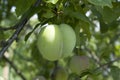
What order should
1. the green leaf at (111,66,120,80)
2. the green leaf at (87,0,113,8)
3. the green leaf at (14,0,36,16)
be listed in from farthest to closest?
the green leaf at (111,66,120,80)
the green leaf at (14,0,36,16)
the green leaf at (87,0,113,8)

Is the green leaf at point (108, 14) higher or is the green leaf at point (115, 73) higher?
the green leaf at point (108, 14)

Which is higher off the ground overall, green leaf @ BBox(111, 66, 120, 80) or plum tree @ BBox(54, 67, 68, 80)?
green leaf @ BBox(111, 66, 120, 80)

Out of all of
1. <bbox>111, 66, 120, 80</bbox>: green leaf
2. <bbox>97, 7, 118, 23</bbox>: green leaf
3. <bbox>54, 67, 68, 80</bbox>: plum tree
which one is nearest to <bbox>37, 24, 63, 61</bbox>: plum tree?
<bbox>97, 7, 118, 23</bbox>: green leaf

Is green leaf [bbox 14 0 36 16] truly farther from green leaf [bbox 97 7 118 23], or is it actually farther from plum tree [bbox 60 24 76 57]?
green leaf [bbox 97 7 118 23]

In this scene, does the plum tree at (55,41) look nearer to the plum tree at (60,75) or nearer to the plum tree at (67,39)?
the plum tree at (67,39)

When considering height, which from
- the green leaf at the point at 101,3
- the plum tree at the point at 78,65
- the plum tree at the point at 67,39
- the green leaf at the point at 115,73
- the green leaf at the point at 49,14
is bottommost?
the green leaf at the point at 115,73

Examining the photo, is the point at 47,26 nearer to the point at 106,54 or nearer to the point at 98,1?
the point at 98,1

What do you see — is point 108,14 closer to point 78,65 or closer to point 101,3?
point 78,65

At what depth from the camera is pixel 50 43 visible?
174 cm

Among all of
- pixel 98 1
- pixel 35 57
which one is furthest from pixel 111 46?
pixel 98 1

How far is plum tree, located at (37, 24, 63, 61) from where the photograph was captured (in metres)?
1.74

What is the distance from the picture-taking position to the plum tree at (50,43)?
5.69ft

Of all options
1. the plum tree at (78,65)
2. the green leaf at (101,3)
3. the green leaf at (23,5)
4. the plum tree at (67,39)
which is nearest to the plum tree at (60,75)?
the plum tree at (78,65)

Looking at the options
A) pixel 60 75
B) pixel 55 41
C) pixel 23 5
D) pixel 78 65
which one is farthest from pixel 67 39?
pixel 60 75
